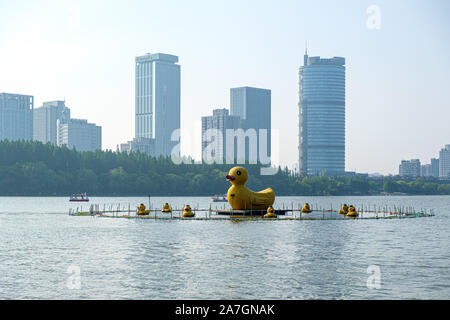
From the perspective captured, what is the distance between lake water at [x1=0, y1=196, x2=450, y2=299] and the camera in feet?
113

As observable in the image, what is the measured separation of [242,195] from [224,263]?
38.9 metres

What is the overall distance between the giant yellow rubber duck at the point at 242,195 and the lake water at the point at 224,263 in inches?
210

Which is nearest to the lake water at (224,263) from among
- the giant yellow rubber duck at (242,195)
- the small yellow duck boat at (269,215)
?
the giant yellow rubber duck at (242,195)

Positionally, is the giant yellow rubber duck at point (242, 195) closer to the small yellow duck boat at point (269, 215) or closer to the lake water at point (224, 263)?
the small yellow duck boat at point (269, 215)

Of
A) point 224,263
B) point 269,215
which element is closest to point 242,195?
point 269,215

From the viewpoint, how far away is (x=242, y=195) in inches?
3334

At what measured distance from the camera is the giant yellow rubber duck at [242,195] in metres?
83.1

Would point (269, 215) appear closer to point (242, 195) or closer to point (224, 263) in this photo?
point (242, 195)

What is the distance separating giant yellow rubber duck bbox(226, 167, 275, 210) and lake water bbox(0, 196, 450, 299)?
534 centimetres

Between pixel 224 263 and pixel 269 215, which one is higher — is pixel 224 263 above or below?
below

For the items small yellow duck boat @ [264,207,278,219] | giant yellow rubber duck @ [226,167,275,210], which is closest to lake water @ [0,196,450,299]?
giant yellow rubber duck @ [226,167,275,210]

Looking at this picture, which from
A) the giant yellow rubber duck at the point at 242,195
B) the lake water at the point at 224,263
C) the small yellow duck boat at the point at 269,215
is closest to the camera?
the lake water at the point at 224,263

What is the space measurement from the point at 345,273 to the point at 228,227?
124 feet
